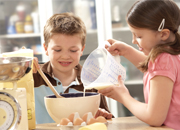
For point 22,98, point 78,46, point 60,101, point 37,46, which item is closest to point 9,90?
point 22,98

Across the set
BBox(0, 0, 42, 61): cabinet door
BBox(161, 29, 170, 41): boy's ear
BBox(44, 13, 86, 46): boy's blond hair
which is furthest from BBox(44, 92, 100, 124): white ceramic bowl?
BBox(0, 0, 42, 61): cabinet door

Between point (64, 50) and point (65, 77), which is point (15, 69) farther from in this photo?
point (65, 77)

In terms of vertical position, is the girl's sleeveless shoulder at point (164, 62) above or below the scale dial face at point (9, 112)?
above

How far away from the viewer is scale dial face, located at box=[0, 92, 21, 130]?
0.85 metres

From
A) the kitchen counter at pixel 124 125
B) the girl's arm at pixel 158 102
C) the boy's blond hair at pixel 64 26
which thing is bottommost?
the kitchen counter at pixel 124 125

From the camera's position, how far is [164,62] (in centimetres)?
103

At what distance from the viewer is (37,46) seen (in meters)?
2.93

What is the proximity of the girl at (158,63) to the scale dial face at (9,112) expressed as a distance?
361 millimetres

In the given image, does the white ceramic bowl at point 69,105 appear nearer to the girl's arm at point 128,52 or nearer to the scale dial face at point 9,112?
the scale dial face at point 9,112

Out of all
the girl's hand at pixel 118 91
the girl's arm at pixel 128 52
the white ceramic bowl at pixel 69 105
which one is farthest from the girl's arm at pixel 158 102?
the girl's arm at pixel 128 52

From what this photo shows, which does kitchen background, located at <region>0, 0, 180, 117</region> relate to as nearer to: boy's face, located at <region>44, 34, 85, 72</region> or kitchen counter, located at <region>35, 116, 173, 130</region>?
boy's face, located at <region>44, 34, 85, 72</region>

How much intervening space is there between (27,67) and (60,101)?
0.16 meters

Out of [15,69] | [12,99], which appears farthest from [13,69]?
[12,99]

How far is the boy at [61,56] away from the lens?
138cm
